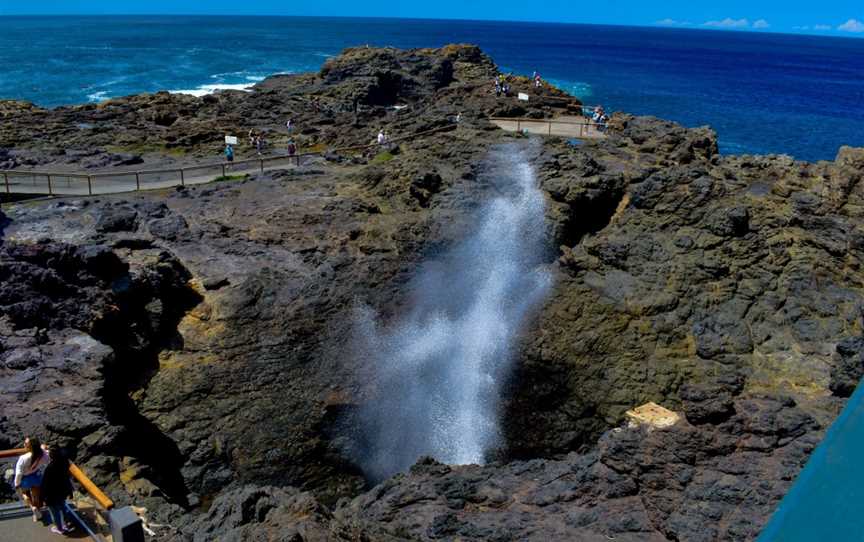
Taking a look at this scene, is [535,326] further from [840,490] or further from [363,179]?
[840,490]

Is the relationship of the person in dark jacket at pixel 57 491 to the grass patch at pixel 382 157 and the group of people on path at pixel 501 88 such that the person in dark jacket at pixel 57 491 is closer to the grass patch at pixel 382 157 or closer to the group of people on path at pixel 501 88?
the grass patch at pixel 382 157

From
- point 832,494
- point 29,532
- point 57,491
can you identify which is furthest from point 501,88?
point 832,494

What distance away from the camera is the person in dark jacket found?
30.1 ft

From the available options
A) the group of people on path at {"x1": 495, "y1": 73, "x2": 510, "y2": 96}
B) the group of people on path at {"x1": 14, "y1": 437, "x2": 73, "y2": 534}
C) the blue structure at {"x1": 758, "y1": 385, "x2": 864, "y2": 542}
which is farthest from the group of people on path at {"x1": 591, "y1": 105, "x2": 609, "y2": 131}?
the blue structure at {"x1": 758, "y1": 385, "x2": 864, "y2": 542}

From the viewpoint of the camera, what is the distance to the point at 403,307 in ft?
72.6

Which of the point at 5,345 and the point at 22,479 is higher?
the point at 22,479

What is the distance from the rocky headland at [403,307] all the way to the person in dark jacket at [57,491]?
2521mm

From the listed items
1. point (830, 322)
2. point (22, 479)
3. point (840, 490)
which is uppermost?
point (840, 490)

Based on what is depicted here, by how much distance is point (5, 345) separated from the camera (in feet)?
55.1

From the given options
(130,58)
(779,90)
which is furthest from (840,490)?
(130,58)

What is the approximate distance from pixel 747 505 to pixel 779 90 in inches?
4487

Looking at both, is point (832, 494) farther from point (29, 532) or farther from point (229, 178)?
point (229, 178)

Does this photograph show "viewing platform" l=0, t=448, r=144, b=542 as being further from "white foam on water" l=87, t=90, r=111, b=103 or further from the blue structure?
"white foam on water" l=87, t=90, r=111, b=103

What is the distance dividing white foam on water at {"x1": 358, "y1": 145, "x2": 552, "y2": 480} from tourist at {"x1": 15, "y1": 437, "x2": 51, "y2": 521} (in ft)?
31.6
